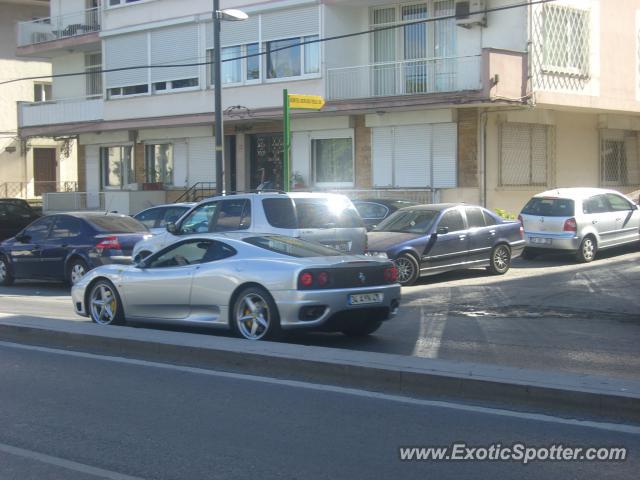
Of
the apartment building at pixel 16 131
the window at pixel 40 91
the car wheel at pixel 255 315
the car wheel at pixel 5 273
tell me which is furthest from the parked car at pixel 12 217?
the window at pixel 40 91

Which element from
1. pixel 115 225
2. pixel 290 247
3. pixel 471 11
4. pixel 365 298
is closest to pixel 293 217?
pixel 290 247

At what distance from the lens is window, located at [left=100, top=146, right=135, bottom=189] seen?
3409 centimetres

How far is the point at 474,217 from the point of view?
17906mm

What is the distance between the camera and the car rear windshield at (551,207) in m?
19.7

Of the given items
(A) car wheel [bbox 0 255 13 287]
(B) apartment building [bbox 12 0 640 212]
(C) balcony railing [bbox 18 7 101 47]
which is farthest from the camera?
(C) balcony railing [bbox 18 7 101 47]

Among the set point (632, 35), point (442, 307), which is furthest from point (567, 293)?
point (632, 35)

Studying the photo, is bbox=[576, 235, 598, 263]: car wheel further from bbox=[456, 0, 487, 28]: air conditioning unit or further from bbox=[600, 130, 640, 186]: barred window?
bbox=[600, 130, 640, 186]: barred window

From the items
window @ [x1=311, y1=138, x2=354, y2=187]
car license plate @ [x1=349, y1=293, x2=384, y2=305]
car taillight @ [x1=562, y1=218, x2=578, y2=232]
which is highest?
window @ [x1=311, y1=138, x2=354, y2=187]

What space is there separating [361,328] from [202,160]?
2121 cm

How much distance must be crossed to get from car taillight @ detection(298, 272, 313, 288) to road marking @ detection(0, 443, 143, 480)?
13.4 ft

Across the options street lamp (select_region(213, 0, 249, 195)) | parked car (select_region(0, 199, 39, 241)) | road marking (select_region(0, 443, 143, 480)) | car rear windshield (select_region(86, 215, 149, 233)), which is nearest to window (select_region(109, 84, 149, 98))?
parked car (select_region(0, 199, 39, 241))

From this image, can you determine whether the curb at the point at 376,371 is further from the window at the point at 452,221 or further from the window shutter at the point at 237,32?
the window shutter at the point at 237,32

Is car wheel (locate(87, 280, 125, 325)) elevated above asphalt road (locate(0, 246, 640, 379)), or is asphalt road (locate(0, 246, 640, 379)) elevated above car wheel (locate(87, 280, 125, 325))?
car wheel (locate(87, 280, 125, 325))

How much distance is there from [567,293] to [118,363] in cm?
831
